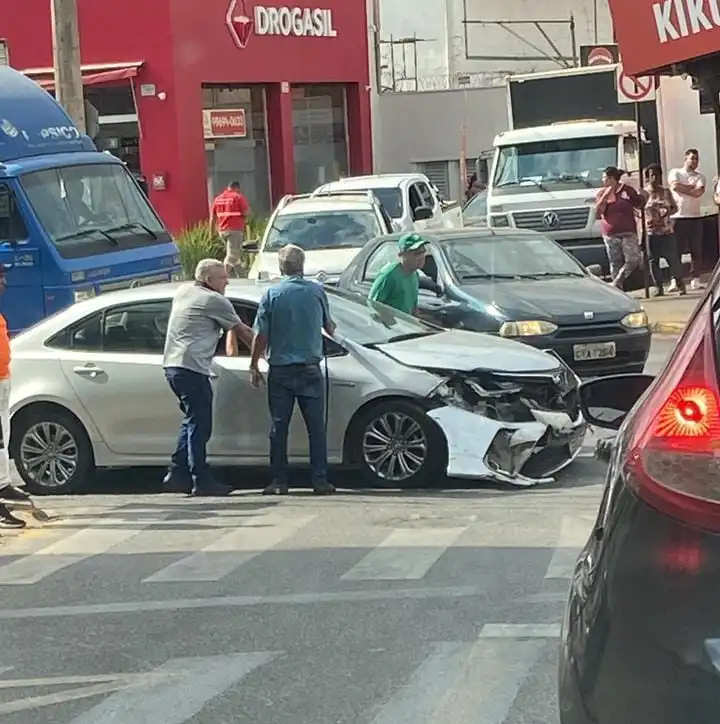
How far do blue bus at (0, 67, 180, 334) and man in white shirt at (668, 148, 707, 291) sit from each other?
7.56 meters

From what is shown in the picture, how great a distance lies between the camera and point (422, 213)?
23.2m

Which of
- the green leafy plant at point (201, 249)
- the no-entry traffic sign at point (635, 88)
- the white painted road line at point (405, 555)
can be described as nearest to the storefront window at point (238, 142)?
the green leafy plant at point (201, 249)

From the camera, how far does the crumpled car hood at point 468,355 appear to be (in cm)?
1068

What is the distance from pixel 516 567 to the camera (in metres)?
7.87

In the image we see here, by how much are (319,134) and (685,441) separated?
3182 cm

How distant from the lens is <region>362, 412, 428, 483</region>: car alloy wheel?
34.8 feet

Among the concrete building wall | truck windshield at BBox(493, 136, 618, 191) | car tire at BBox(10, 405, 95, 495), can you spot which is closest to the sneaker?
car tire at BBox(10, 405, 95, 495)

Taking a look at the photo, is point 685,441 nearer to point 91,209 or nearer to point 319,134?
point 91,209

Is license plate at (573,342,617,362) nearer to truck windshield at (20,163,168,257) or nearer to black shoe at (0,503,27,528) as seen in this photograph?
truck windshield at (20,163,168,257)

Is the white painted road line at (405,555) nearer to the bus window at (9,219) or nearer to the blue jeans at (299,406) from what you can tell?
the blue jeans at (299,406)

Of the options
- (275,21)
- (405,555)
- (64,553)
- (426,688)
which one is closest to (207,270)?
(64,553)

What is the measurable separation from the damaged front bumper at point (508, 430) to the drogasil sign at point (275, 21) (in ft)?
69.1

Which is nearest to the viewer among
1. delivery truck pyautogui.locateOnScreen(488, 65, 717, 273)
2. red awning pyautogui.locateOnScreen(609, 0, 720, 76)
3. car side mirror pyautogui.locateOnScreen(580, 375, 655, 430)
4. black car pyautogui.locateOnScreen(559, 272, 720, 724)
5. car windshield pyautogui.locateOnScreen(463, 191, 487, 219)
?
black car pyautogui.locateOnScreen(559, 272, 720, 724)

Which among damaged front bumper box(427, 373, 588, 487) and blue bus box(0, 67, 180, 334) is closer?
damaged front bumper box(427, 373, 588, 487)
